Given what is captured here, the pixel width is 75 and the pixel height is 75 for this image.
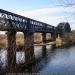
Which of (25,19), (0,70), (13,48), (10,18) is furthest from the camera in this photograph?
(25,19)

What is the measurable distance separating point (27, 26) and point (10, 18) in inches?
356

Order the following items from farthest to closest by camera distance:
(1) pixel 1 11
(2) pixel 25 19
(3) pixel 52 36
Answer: (3) pixel 52 36
(2) pixel 25 19
(1) pixel 1 11

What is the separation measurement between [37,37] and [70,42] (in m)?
17.9

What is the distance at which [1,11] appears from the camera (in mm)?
26078

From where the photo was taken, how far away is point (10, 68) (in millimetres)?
12672

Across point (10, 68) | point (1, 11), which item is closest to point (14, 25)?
point (1, 11)

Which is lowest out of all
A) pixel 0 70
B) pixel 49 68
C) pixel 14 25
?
pixel 49 68

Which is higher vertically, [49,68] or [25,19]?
[25,19]

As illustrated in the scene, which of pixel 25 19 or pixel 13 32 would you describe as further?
pixel 25 19

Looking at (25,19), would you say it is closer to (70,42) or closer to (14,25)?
(14,25)

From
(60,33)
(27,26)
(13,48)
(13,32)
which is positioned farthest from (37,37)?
(13,48)

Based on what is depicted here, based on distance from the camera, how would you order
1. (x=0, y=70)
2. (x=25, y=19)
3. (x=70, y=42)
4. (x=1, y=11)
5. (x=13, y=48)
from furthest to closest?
(x=70, y=42) → (x=25, y=19) → (x=1, y=11) → (x=13, y=48) → (x=0, y=70)

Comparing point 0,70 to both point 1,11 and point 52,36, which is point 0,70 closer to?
point 1,11

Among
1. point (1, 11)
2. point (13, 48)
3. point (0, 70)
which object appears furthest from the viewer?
point (1, 11)
